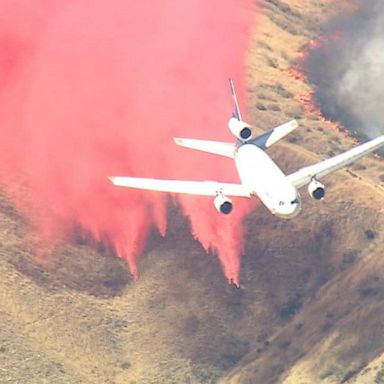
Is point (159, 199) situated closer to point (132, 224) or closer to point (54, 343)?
point (132, 224)

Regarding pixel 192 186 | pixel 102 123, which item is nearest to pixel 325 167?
pixel 192 186

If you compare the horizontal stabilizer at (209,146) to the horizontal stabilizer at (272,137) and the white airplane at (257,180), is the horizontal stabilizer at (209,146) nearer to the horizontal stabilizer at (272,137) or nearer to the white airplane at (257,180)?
the white airplane at (257,180)

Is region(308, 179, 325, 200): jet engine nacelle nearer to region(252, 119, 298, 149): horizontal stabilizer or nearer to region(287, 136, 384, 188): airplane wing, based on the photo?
region(287, 136, 384, 188): airplane wing

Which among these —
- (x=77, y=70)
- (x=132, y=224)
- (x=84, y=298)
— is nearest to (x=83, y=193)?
(x=132, y=224)

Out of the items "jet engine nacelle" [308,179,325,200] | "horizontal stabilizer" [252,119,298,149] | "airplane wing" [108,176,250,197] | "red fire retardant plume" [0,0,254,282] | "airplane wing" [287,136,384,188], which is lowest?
"red fire retardant plume" [0,0,254,282]

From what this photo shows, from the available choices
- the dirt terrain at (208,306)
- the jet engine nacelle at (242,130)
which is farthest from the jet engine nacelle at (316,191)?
the dirt terrain at (208,306)

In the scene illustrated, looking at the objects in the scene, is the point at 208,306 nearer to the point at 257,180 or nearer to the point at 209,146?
the point at 209,146

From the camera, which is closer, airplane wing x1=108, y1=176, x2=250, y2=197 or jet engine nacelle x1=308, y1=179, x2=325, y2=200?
jet engine nacelle x1=308, y1=179, x2=325, y2=200

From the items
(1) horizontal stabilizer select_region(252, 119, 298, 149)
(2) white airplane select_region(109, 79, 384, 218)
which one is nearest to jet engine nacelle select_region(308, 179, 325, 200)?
(2) white airplane select_region(109, 79, 384, 218)
